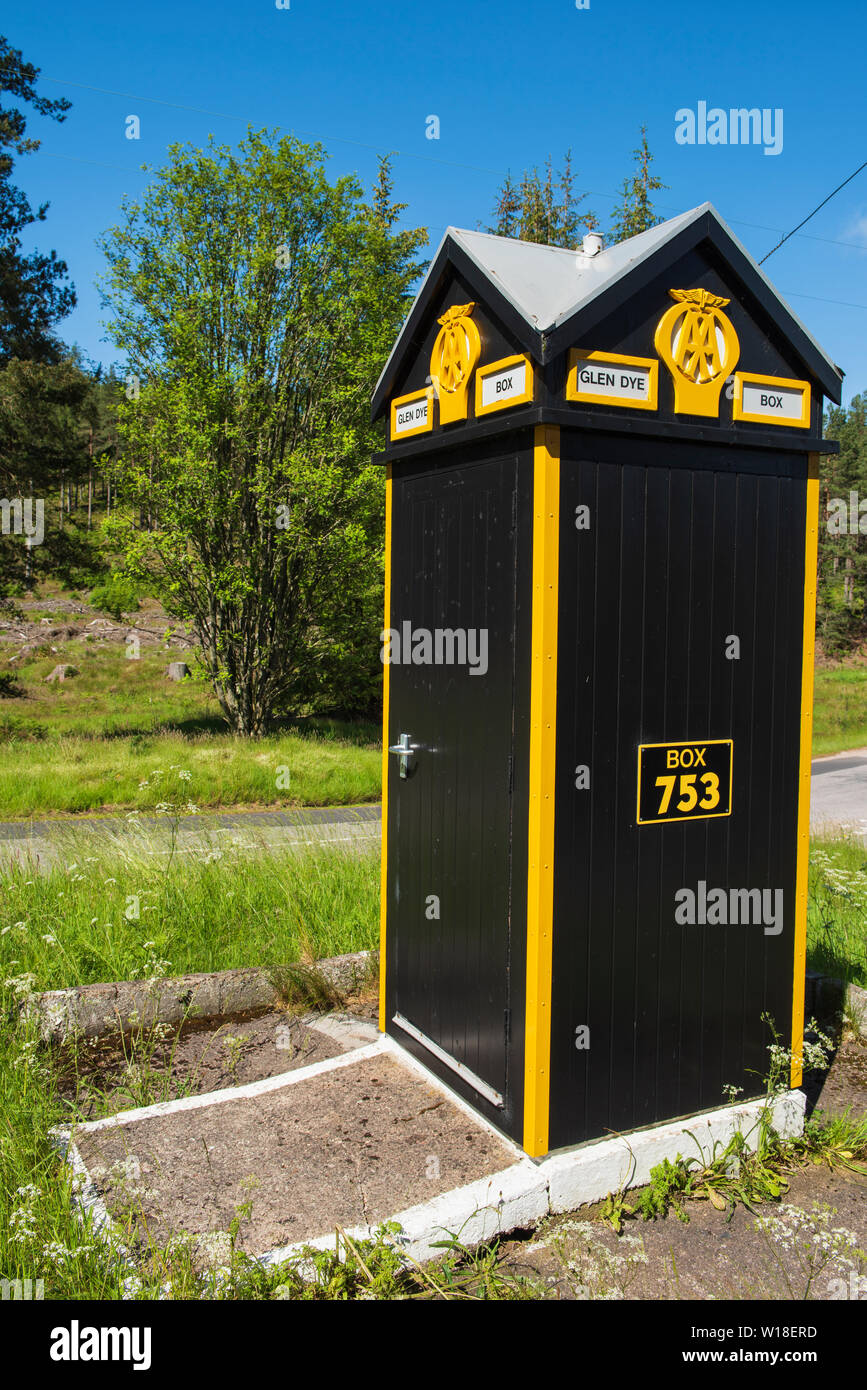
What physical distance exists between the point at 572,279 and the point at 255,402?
564 inches

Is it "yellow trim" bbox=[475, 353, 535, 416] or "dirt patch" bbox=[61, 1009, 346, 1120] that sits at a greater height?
"yellow trim" bbox=[475, 353, 535, 416]

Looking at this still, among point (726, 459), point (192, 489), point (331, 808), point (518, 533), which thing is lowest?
point (331, 808)

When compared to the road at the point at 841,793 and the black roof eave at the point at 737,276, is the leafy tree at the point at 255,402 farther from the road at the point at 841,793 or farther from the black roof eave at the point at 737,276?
the black roof eave at the point at 737,276

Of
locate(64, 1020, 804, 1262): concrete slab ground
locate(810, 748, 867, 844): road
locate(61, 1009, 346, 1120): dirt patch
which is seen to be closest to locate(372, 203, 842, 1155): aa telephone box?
locate(64, 1020, 804, 1262): concrete slab ground

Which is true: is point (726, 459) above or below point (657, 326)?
below

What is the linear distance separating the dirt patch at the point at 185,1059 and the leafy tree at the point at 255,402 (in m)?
12.7

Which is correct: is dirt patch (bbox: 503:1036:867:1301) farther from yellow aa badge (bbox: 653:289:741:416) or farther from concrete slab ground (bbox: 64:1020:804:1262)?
yellow aa badge (bbox: 653:289:741:416)

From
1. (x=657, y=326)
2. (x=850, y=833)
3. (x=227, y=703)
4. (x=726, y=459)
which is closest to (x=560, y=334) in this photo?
(x=657, y=326)

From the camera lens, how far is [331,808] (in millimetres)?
14047

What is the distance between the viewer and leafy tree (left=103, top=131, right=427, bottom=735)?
16.8 meters

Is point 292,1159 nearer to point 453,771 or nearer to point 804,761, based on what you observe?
point 453,771

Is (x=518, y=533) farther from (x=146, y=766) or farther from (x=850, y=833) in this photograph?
(x=146, y=766)

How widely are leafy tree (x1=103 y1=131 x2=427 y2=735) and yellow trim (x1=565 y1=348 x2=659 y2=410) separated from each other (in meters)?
13.6
